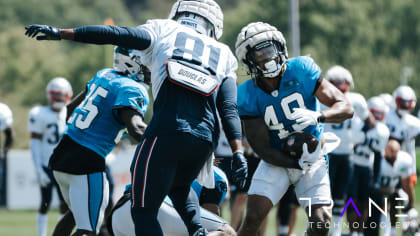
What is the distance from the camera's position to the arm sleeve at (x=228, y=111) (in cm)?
520

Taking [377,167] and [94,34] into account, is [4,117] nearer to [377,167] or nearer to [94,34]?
[377,167]

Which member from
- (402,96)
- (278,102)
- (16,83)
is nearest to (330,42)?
(16,83)

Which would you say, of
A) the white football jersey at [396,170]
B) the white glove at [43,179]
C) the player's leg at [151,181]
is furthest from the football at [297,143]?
the white glove at [43,179]

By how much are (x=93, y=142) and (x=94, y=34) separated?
176 centimetres

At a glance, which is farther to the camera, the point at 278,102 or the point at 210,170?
the point at 278,102

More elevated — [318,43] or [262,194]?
[318,43]

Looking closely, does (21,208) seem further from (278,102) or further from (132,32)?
(132,32)

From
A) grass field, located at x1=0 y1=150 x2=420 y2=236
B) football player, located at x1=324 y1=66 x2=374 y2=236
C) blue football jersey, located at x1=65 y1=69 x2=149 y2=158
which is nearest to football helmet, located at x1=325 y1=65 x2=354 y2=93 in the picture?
football player, located at x1=324 y1=66 x2=374 y2=236

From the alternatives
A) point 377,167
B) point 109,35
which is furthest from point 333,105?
point 377,167

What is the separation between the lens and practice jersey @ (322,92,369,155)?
389 inches

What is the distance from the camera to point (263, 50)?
6238 millimetres

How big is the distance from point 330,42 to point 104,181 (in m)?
45.6

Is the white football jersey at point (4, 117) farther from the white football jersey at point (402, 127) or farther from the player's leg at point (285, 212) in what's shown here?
the white football jersey at point (402, 127)

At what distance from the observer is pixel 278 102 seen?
6.43 metres
